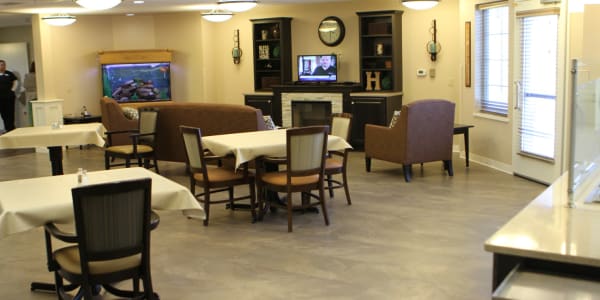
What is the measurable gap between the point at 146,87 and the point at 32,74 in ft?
10.3

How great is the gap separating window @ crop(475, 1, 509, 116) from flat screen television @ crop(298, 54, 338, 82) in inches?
105

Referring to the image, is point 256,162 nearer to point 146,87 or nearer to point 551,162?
point 551,162

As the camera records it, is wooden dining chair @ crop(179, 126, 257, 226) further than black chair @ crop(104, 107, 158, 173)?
No

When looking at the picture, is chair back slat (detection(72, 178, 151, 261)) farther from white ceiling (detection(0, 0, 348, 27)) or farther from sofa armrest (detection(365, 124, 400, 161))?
white ceiling (detection(0, 0, 348, 27))

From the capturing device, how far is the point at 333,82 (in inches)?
457

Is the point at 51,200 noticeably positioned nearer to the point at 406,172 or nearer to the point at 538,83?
the point at 406,172

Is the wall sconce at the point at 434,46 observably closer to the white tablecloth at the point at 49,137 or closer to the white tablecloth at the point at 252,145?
the white tablecloth at the point at 252,145

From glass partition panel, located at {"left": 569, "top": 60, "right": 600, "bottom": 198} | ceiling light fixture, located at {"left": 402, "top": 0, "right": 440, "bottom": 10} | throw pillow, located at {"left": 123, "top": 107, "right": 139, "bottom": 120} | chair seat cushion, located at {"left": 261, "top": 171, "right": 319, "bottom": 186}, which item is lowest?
chair seat cushion, located at {"left": 261, "top": 171, "right": 319, "bottom": 186}

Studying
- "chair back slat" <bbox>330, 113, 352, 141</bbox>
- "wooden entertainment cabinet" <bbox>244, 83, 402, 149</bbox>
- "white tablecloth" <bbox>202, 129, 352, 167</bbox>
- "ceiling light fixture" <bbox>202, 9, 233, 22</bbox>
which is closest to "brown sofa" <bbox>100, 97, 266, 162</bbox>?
"chair back slat" <bbox>330, 113, 352, 141</bbox>

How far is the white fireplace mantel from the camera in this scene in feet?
37.2

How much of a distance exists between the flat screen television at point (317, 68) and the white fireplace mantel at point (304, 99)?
0.32 m

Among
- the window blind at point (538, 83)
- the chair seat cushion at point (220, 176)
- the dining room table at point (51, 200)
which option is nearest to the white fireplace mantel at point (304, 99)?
the window blind at point (538, 83)

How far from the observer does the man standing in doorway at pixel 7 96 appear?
1355 cm

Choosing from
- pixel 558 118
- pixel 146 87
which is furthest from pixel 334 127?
pixel 146 87
